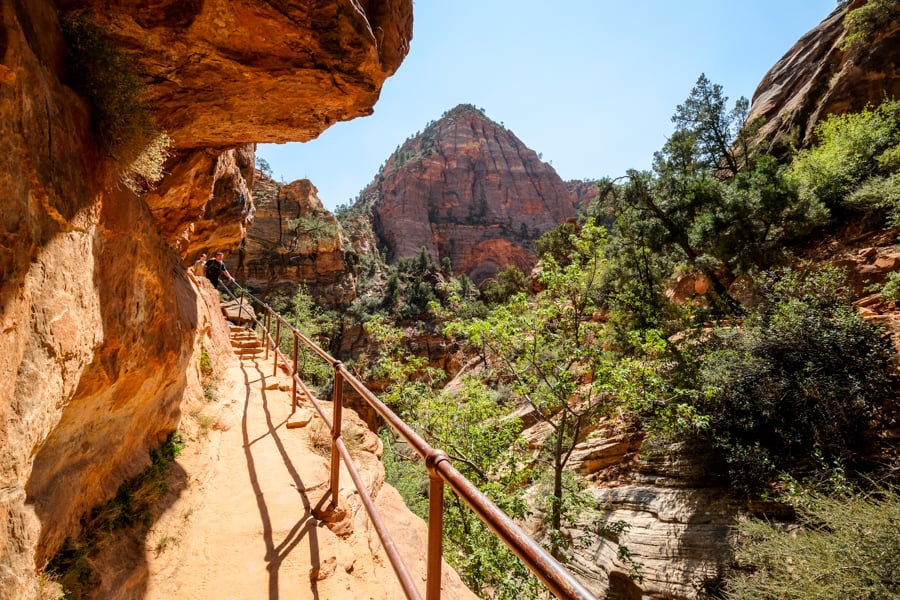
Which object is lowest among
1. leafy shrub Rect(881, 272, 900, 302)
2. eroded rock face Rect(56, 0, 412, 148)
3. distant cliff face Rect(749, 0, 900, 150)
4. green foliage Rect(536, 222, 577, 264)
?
leafy shrub Rect(881, 272, 900, 302)

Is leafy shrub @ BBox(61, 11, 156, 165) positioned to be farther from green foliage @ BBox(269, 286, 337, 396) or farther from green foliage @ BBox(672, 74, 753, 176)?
green foliage @ BBox(672, 74, 753, 176)

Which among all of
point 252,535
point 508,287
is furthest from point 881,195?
point 508,287

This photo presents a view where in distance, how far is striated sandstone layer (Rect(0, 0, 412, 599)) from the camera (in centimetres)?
171

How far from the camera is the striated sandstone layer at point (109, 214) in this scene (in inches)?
67.1

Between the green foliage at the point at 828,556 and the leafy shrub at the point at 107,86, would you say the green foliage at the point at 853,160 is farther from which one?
the leafy shrub at the point at 107,86

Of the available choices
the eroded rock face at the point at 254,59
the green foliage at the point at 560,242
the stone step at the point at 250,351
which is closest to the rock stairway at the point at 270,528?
the eroded rock face at the point at 254,59

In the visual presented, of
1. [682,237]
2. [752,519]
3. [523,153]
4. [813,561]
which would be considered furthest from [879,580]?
[523,153]

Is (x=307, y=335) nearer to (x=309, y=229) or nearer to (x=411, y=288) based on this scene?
(x=309, y=229)

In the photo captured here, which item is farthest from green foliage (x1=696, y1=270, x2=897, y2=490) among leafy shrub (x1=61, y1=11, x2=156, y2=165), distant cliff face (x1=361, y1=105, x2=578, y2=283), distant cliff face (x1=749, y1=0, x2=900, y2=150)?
distant cliff face (x1=361, y1=105, x2=578, y2=283)

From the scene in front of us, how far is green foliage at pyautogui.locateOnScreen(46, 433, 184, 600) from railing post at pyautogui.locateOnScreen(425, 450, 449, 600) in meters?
2.02

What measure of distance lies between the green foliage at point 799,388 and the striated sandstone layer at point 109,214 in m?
7.78

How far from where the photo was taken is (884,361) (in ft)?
23.3

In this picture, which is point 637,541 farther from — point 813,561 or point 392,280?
point 392,280

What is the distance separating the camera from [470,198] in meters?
65.7
